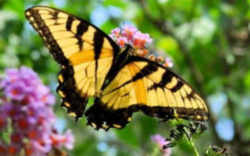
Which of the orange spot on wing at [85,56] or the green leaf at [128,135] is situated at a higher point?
the orange spot on wing at [85,56]

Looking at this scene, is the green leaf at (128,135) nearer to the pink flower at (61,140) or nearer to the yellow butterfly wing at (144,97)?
the pink flower at (61,140)

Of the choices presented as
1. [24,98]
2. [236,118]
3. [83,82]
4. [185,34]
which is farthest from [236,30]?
[24,98]

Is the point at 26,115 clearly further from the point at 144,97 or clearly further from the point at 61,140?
the point at 144,97

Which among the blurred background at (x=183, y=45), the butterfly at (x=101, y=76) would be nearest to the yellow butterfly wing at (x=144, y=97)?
the butterfly at (x=101, y=76)

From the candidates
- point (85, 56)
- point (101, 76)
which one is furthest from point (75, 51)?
point (101, 76)

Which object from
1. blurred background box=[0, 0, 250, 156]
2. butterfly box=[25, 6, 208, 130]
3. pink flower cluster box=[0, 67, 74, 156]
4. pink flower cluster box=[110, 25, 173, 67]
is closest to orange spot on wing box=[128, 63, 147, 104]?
butterfly box=[25, 6, 208, 130]

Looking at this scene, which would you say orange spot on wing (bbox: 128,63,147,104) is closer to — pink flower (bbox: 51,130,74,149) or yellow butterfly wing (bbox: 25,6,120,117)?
yellow butterfly wing (bbox: 25,6,120,117)
